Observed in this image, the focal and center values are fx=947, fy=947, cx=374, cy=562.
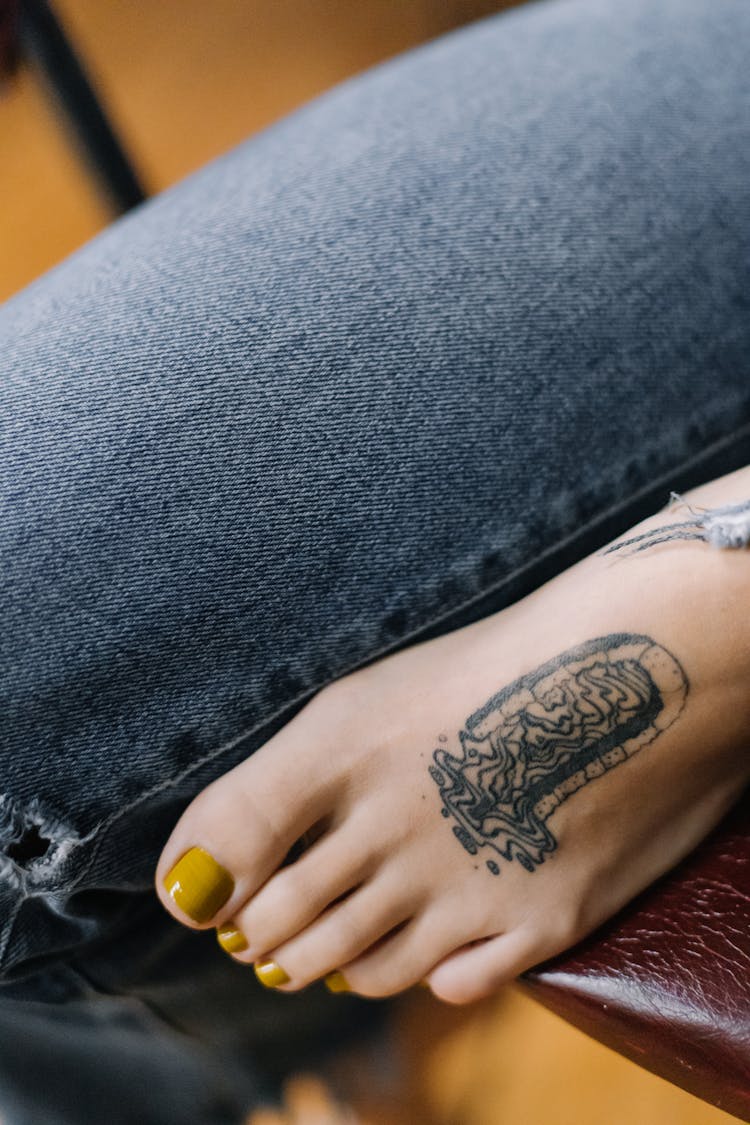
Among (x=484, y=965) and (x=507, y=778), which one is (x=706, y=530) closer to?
(x=507, y=778)

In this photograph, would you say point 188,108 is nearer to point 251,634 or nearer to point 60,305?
point 60,305

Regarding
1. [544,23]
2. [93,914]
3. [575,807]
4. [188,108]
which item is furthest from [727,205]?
[188,108]

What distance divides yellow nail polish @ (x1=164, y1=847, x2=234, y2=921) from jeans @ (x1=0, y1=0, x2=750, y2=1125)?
22mm

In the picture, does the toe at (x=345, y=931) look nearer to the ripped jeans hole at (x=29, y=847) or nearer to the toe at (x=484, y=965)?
the toe at (x=484, y=965)

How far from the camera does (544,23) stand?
74 cm

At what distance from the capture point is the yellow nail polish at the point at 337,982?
0.69 meters

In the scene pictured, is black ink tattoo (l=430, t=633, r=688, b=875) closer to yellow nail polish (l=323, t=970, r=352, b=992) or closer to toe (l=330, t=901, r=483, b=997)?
toe (l=330, t=901, r=483, b=997)

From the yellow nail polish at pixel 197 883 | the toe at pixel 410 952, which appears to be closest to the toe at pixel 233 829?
the yellow nail polish at pixel 197 883

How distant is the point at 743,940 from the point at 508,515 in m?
0.27

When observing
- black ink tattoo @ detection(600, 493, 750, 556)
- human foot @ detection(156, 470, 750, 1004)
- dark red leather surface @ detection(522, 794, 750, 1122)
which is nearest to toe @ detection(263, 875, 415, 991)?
human foot @ detection(156, 470, 750, 1004)

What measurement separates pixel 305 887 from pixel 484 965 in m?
0.13

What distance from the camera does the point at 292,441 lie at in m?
0.56

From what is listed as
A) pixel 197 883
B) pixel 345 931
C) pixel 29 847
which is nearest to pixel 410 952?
pixel 345 931

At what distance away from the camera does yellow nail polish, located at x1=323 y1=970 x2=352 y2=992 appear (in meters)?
0.69
